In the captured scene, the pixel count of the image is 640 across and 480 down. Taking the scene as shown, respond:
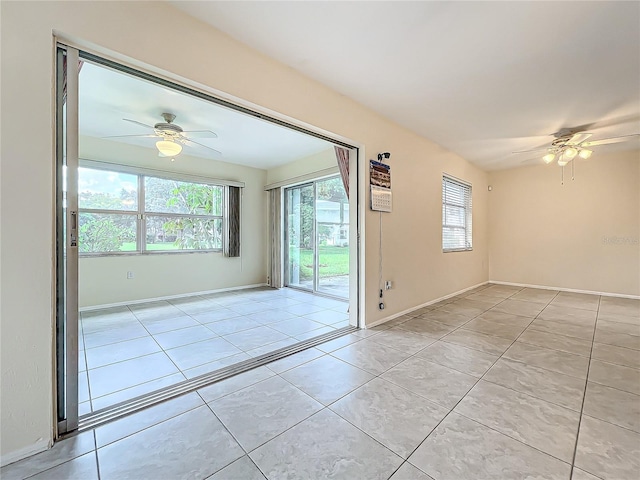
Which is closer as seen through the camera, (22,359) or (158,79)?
(22,359)

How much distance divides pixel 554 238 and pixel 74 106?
7162mm

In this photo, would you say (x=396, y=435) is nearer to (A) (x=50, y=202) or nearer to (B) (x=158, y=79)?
(A) (x=50, y=202)

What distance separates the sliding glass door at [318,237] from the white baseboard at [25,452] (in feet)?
12.6

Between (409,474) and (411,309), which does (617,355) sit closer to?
(411,309)

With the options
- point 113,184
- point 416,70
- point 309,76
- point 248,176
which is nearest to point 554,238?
point 416,70

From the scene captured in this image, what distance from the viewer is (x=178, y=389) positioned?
6.15ft

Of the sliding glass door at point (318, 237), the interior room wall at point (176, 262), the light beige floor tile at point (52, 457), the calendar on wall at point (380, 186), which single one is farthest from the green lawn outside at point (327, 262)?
the light beige floor tile at point (52, 457)

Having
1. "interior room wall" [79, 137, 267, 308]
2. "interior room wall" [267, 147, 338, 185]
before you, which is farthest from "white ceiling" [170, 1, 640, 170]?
"interior room wall" [79, 137, 267, 308]

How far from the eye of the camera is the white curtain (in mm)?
5746

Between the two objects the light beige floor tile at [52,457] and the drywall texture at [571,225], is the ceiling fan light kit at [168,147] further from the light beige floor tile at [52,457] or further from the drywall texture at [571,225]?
the drywall texture at [571,225]

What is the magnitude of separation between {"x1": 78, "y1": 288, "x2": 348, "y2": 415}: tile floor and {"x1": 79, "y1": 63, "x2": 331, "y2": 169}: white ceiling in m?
2.15

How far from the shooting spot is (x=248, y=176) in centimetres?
577

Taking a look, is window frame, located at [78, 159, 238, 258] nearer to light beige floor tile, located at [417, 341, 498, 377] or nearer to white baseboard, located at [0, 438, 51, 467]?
white baseboard, located at [0, 438, 51, 467]

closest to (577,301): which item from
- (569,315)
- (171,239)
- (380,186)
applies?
(569,315)
